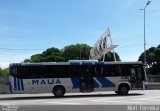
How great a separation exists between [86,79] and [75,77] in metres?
0.88

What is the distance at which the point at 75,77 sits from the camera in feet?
96.4

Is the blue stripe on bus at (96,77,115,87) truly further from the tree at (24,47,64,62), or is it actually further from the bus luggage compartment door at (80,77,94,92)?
the tree at (24,47,64,62)

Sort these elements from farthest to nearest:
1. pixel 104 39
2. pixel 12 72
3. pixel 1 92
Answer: pixel 104 39, pixel 1 92, pixel 12 72

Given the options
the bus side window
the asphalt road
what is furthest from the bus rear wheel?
the asphalt road

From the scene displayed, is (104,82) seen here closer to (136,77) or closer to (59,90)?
(136,77)

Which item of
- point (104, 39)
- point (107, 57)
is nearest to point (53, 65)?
point (104, 39)

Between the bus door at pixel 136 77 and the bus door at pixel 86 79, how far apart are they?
3245 millimetres

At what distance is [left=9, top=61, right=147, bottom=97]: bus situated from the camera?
28.7m

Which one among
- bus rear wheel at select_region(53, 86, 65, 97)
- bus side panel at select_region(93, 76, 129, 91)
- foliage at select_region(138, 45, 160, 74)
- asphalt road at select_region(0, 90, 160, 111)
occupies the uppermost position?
foliage at select_region(138, 45, 160, 74)

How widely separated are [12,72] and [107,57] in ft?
263

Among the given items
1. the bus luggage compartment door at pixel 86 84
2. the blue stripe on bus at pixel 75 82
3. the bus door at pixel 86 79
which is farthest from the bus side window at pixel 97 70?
the blue stripe on bus at pixel 75 82

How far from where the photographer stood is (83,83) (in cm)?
2947

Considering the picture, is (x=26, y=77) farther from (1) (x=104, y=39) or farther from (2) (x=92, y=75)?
(1) (x=104, y=39)

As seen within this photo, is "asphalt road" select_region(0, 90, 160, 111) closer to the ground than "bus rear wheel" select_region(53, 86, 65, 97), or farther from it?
closer to the ground
